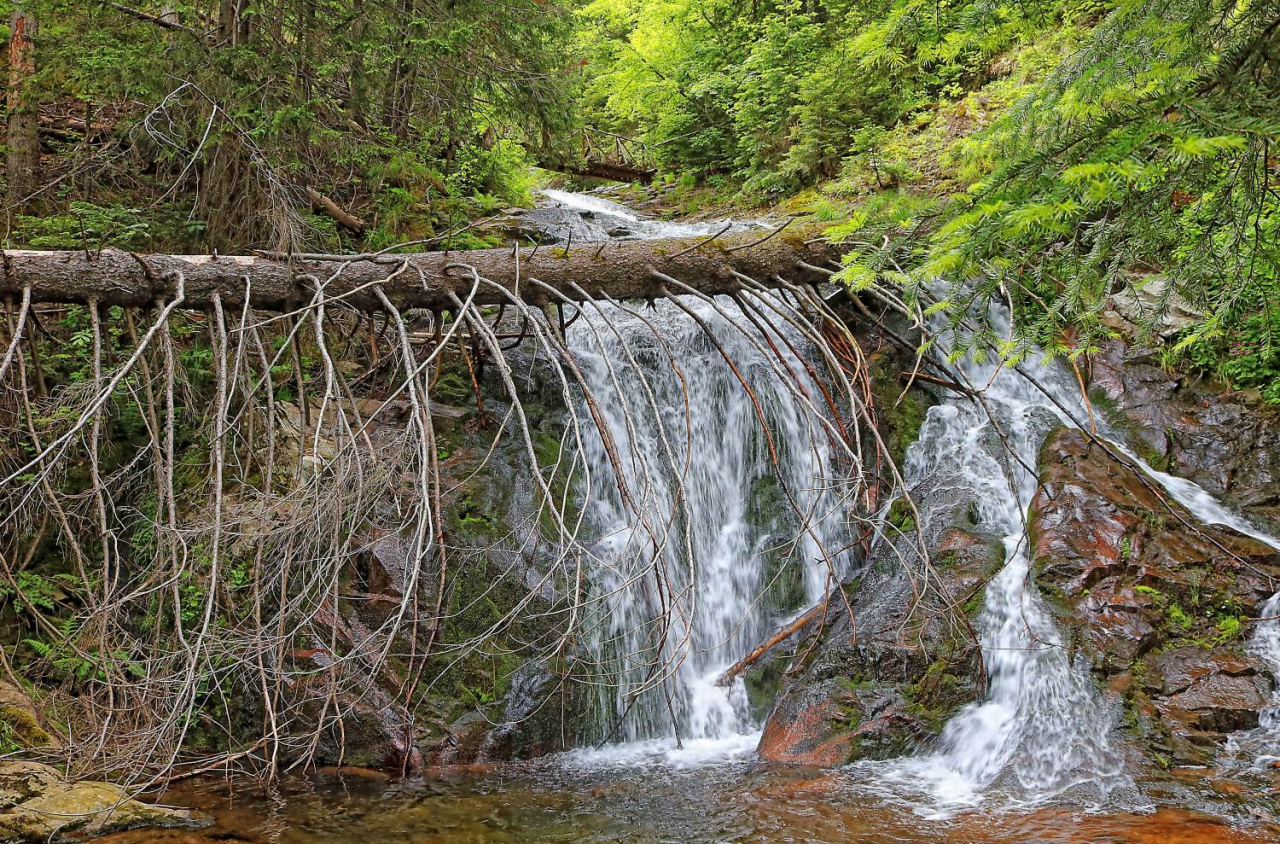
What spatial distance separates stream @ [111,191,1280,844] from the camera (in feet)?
14.4

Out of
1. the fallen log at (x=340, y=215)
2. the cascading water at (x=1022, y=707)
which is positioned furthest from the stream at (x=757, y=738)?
the fallen log at (x=340, y=215)

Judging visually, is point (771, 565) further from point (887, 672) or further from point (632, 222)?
point (632, 222)

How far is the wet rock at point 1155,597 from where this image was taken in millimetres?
5055

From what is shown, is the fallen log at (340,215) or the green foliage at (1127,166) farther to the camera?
the fallen log at (340,215)

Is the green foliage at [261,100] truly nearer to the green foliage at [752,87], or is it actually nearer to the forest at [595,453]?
the forest at [595,453]

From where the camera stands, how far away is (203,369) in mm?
6539

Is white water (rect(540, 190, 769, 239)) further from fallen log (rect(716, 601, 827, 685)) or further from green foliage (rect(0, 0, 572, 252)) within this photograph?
fallen log (rect(716, 601, 827, 685))

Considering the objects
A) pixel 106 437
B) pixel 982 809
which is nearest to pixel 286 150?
pixel 106 437

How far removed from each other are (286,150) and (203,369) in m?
1.95

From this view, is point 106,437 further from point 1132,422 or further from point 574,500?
point 1132,422

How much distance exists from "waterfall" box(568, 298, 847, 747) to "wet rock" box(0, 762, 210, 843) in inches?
116

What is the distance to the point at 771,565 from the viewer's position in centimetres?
746

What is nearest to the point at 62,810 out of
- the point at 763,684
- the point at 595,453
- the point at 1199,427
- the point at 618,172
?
the point at 763,684

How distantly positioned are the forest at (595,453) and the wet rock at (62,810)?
39 millimetres
